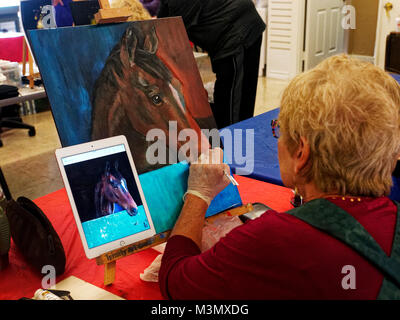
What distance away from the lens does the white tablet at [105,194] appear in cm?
104

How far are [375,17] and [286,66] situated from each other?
1.78 metres

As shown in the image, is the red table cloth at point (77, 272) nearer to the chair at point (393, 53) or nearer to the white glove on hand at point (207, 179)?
the white glove on hand at point (207, 179)

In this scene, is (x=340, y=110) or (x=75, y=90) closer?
(x=340, y=110)

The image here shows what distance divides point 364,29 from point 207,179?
6522mm

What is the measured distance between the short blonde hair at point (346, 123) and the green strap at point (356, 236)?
0.24 ft

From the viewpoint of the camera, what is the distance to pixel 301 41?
19.1 feet

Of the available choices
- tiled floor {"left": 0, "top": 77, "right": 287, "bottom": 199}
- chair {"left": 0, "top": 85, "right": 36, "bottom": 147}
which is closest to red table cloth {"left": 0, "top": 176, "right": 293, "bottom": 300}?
tiled floor {"left": 0, "top": 77, "right": 287, "bottom": 199}

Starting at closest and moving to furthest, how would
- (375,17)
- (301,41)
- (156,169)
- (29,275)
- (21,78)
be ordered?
(29,275)
(156,169)
(21,78)
(301,41)
(375,17)

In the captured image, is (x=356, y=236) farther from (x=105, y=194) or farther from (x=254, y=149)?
(x=254, y=149)

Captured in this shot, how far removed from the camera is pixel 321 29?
19.7ft
